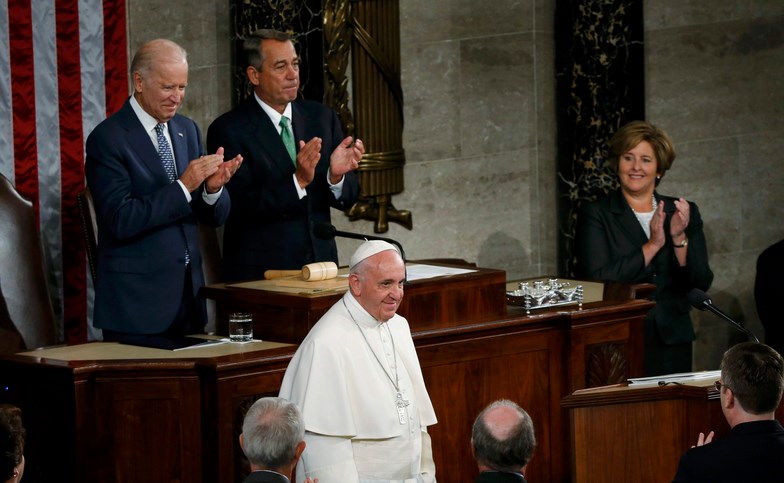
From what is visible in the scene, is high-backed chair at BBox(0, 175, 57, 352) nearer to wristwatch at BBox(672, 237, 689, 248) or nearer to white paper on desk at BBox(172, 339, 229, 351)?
→ white paper on desk at BBox(172, 339, 229, 351)

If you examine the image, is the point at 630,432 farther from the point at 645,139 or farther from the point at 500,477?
the point at 645,139

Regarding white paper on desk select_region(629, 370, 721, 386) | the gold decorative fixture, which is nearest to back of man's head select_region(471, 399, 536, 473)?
white paper on desk select_region(629, 370, 721, 386)

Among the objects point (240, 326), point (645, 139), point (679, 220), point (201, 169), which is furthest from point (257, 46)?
point (679, 220)

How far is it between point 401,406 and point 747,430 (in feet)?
4.40

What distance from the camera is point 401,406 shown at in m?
5.31

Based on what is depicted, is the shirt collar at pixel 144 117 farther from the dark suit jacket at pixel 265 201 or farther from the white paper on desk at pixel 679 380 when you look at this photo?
the white paper on desk at pixel 679 380

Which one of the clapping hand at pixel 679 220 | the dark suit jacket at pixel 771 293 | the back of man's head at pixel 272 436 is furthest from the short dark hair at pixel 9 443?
the dark suit jacket at pixel 771 293

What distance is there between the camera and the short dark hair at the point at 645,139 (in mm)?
7848

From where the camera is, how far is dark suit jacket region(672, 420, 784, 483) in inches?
174

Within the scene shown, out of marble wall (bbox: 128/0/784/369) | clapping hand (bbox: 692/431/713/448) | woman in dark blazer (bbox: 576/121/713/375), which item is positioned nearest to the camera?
clapping hand (bbox: 692/431/713/448)

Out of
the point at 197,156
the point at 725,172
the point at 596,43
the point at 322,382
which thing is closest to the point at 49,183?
the point at 197,156

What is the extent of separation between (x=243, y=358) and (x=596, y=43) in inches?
171

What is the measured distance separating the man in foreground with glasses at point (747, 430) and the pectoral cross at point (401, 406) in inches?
44.8

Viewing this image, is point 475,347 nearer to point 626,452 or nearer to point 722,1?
point 626,452
